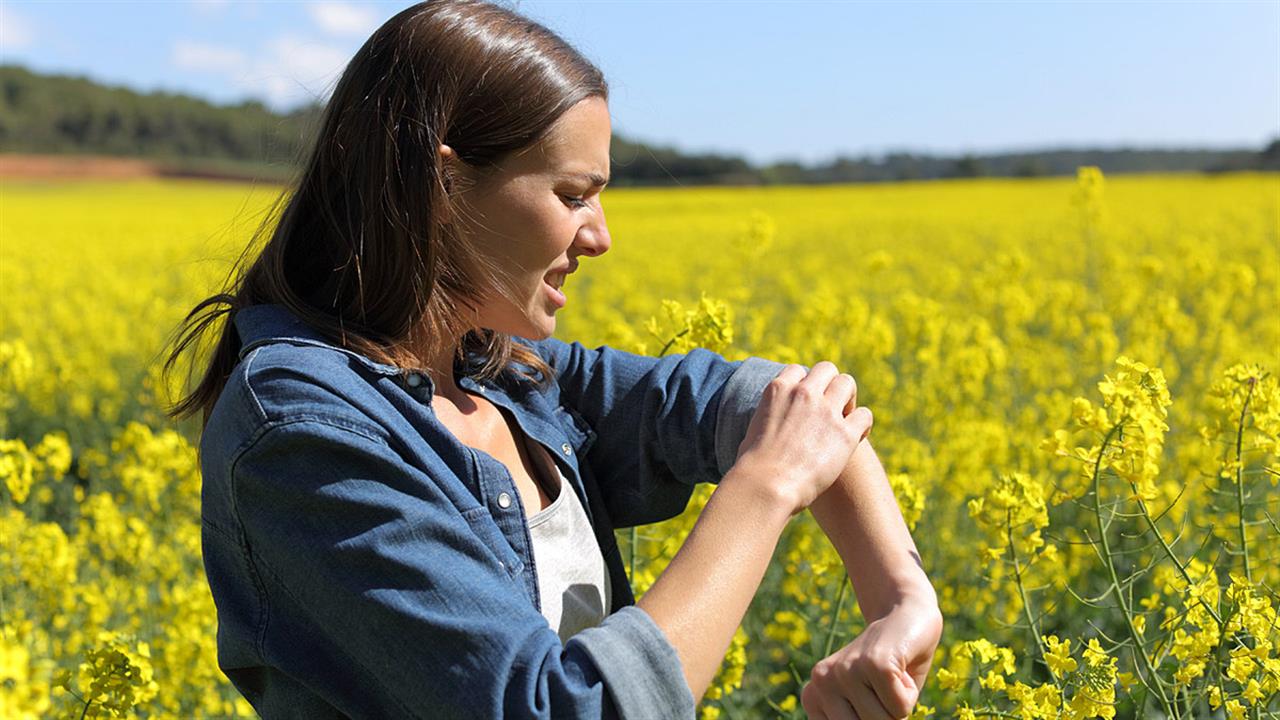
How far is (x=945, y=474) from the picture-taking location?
3758 mm

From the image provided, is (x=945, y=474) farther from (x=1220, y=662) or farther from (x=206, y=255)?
(x=206, y=255)

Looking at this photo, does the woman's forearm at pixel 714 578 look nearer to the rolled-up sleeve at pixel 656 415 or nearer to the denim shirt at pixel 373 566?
the denim shirt at pixel 373 566

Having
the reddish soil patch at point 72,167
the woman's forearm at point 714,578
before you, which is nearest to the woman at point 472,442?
the woman's forearm at point 714,578

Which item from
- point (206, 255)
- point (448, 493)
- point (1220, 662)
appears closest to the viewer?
point (448, 493)

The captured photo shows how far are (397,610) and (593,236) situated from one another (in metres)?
0.55

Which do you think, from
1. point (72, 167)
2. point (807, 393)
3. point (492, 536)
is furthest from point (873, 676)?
point (72, 167)

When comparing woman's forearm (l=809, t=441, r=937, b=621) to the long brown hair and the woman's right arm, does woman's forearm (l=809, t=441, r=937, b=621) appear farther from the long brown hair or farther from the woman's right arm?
the long brown hair

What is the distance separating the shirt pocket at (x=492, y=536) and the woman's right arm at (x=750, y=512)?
0.21 meters

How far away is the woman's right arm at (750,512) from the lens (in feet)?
3.50

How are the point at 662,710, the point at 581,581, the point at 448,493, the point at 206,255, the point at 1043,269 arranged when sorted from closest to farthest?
the point at 662,710 < the point at 448,493 < the point at 581,581 < the point at 206,255 < the point at 1043,269

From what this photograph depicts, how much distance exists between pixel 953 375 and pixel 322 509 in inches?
166

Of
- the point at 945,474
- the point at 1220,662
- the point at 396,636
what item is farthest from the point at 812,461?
the point at 945,474

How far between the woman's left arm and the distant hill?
26431 mm

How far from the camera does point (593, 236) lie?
4.58 ft
